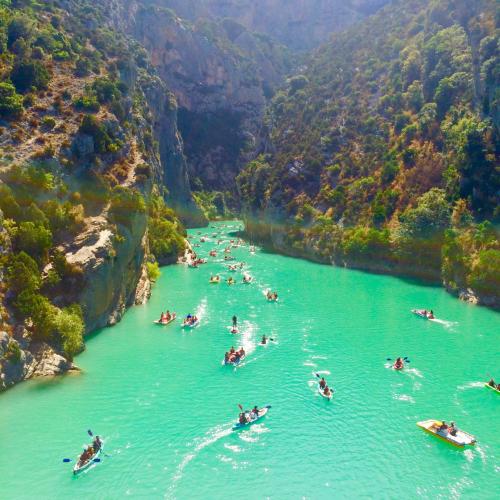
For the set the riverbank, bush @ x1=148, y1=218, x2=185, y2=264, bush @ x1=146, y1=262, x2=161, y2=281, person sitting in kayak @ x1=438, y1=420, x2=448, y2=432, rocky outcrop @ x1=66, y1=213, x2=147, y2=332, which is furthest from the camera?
bush @ x1=148, y1=218, x2=185, y2=264

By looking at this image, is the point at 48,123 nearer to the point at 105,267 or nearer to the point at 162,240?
the point at 105,267

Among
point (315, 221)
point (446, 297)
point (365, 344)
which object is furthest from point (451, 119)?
point (365, 344)

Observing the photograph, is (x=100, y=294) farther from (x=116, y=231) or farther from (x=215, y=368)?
(x=215, y=368)

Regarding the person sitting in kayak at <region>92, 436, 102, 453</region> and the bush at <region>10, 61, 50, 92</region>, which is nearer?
the person sitting in kayak at <region>92, 436, 102, 453</region>

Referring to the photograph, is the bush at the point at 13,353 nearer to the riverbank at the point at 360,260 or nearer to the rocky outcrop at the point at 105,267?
the rocky outcrop at the point at 105,267

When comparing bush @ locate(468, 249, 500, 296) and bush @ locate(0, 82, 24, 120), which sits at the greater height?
bush @ locate(0, 82, 24, 120)

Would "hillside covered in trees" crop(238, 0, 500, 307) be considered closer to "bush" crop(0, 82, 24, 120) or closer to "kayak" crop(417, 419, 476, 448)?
"kayak" crop(417, 419, 476, 448)

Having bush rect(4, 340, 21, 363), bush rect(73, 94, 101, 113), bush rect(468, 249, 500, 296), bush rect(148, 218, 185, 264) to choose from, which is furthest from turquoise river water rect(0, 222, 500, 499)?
bush rect(148, 218, 185, 264)
